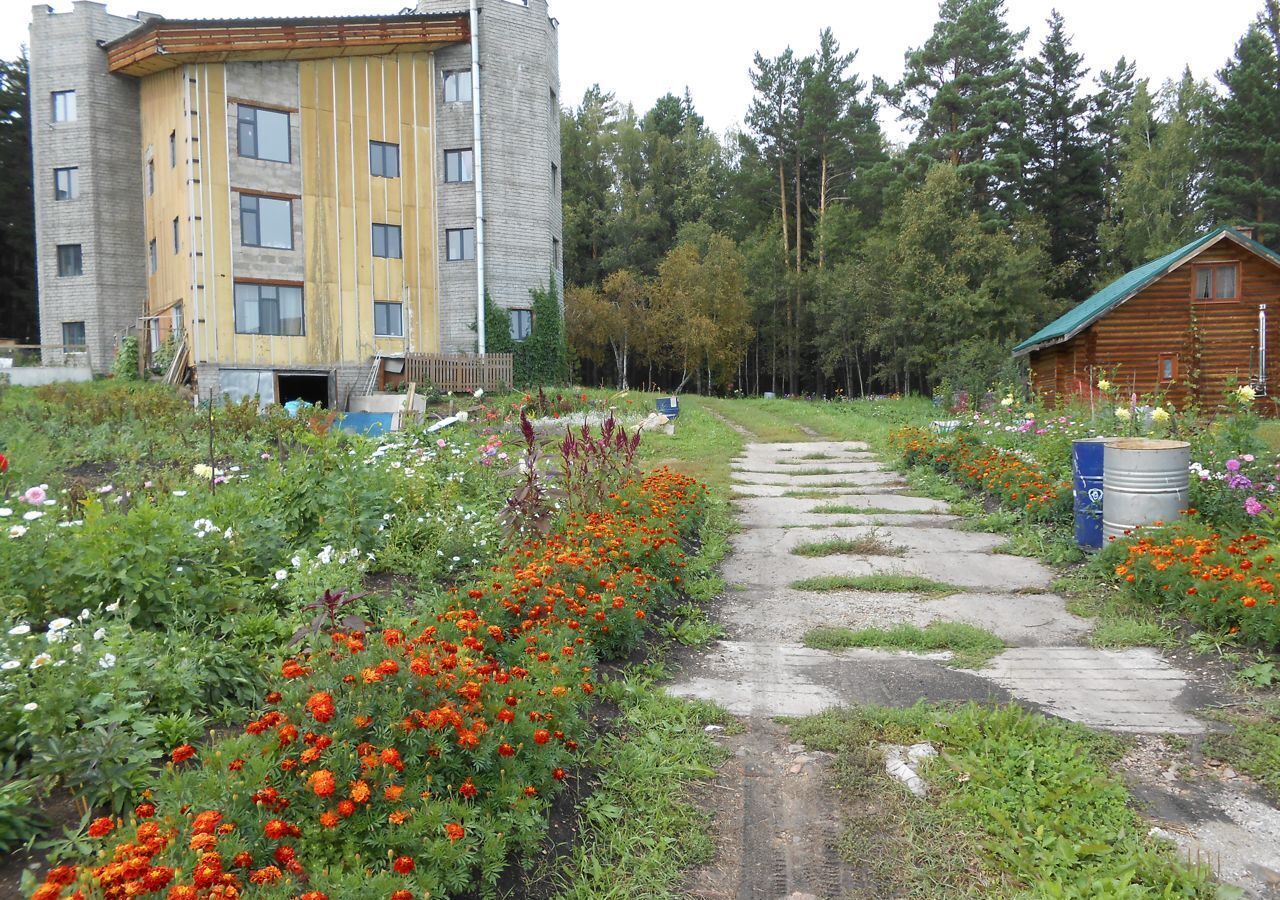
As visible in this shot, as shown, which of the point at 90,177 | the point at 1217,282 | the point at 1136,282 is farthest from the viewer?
the point at 90,177

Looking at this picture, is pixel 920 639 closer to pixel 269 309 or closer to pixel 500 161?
pixel 269 309

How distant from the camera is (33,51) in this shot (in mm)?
25766

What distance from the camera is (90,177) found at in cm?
2616

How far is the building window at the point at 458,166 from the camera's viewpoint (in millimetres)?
24094

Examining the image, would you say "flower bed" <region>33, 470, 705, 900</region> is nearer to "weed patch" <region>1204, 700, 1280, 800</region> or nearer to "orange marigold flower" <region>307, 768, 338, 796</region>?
"orange marigold flower" <region>307, 768, 338, 796</region>

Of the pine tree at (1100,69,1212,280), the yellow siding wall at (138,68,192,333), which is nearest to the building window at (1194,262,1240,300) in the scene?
the pine tree at (1100,69,1212,280)

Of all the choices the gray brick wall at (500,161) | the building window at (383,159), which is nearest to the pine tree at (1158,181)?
the gray brick wall at (500,161)

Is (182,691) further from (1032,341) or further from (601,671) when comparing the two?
(1032,341)

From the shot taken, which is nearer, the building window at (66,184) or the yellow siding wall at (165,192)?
the yellow siding wall at (165,192)

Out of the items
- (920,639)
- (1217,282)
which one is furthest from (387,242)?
(1217,282)

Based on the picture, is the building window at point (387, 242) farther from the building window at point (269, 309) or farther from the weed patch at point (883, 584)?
the weed patch at point (883, 584)

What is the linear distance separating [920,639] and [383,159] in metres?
22.9

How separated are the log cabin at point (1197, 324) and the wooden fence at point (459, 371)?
49.2 feet

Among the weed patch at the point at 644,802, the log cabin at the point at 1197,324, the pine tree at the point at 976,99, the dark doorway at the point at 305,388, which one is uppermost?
the pine tree at the point at 976,99
